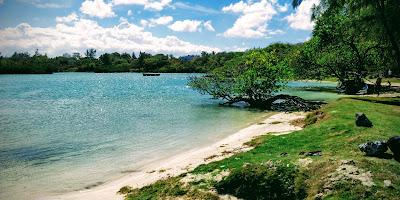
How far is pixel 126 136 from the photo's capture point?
33594 mm

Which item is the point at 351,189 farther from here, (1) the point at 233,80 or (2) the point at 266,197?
(1) the point at 233,80

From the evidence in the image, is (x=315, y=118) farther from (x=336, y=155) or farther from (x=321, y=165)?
→ (x=321, y=165)

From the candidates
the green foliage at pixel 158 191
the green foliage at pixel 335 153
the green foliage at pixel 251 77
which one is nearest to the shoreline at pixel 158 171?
the green foliage at pixel 158 191

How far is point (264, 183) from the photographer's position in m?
14.5

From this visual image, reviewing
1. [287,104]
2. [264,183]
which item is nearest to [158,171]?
[264,183]

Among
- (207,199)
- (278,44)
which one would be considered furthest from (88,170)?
(278,44)

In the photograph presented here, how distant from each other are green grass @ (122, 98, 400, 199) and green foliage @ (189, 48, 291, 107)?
71.9ft

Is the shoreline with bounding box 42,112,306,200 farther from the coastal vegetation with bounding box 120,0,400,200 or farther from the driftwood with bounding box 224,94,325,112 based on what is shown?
the driftwood with bounding box 224,94,325,112

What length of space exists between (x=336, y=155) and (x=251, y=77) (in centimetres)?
3260

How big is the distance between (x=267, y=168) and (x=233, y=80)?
116ft

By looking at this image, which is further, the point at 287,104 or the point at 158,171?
the point at 287,104

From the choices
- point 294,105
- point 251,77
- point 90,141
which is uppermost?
point 251,77

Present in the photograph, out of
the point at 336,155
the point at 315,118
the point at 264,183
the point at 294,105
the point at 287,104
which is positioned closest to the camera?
the point at 264,183

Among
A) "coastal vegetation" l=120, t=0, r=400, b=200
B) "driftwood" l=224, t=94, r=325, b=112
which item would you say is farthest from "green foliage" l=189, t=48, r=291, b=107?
"coastal vegetation" l=120, t=0, r=400, b=200
